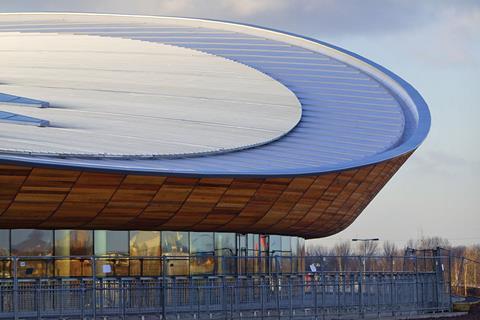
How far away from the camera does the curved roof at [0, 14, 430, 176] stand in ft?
109

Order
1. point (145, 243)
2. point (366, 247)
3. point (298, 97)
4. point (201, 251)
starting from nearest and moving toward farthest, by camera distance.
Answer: point (145, 243), point (201, 251), point (298, 97), point (366, 247)

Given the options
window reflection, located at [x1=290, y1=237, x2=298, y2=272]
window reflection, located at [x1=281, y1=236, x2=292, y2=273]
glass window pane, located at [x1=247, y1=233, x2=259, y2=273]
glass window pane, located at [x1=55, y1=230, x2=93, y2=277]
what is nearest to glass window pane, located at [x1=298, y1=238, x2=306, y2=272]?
window reflection, located at [x1=290, y1=237, x2=298, y2=272]

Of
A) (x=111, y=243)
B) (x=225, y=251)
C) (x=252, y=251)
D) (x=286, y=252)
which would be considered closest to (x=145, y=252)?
(x=111, y=243)

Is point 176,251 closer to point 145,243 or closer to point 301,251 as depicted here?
point 145,243

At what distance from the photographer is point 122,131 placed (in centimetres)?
3578

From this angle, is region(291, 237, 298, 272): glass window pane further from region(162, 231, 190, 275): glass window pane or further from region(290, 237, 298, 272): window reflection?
region(162, 231, 190, 275): glass window pane

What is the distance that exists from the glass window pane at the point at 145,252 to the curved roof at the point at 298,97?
343 cm

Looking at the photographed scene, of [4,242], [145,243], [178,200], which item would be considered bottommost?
[145,243]

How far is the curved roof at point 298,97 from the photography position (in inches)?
1310

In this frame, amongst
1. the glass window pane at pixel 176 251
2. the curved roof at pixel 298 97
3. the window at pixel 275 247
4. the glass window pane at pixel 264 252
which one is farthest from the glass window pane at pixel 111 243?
the window at pixel 275 247

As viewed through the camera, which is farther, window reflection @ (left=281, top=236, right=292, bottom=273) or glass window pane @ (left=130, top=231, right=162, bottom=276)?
window reflection @ (left=281, top=236, right=292, bottom=273)

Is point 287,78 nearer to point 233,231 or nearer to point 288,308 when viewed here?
point 233,231

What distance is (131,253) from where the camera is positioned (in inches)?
1404

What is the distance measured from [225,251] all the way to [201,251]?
3.90 ft
